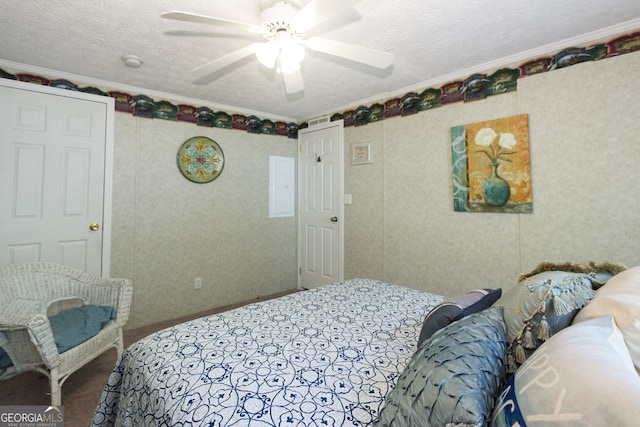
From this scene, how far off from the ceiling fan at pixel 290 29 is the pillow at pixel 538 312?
130 cm

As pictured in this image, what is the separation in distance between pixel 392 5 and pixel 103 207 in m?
2.99

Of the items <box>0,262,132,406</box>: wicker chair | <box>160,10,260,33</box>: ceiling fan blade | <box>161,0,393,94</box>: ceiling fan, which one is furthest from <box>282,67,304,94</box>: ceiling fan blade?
<box>0,262,132,406</box>: wicker chair

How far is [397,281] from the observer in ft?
10.5

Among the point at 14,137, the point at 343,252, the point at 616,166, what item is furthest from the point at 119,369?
the point at 616,166

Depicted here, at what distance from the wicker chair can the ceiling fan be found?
5.76 ft

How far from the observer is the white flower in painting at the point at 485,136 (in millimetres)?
2529

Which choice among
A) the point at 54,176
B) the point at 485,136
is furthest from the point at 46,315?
the point at 485,136

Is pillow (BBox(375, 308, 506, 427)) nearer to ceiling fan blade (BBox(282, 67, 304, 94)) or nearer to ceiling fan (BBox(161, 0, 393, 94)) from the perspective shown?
ceiling fan (BBox(161, 0, 393, 94))

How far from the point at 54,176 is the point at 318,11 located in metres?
2.75

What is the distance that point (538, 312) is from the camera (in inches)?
37.4

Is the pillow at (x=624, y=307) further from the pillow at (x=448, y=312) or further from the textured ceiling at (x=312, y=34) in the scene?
the textured ceiling at (x=312, y=34)

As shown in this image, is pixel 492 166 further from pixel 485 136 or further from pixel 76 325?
pixel 76 325

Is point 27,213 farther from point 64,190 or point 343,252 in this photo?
point 343,252

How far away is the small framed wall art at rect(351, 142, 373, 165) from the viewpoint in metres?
3.47
